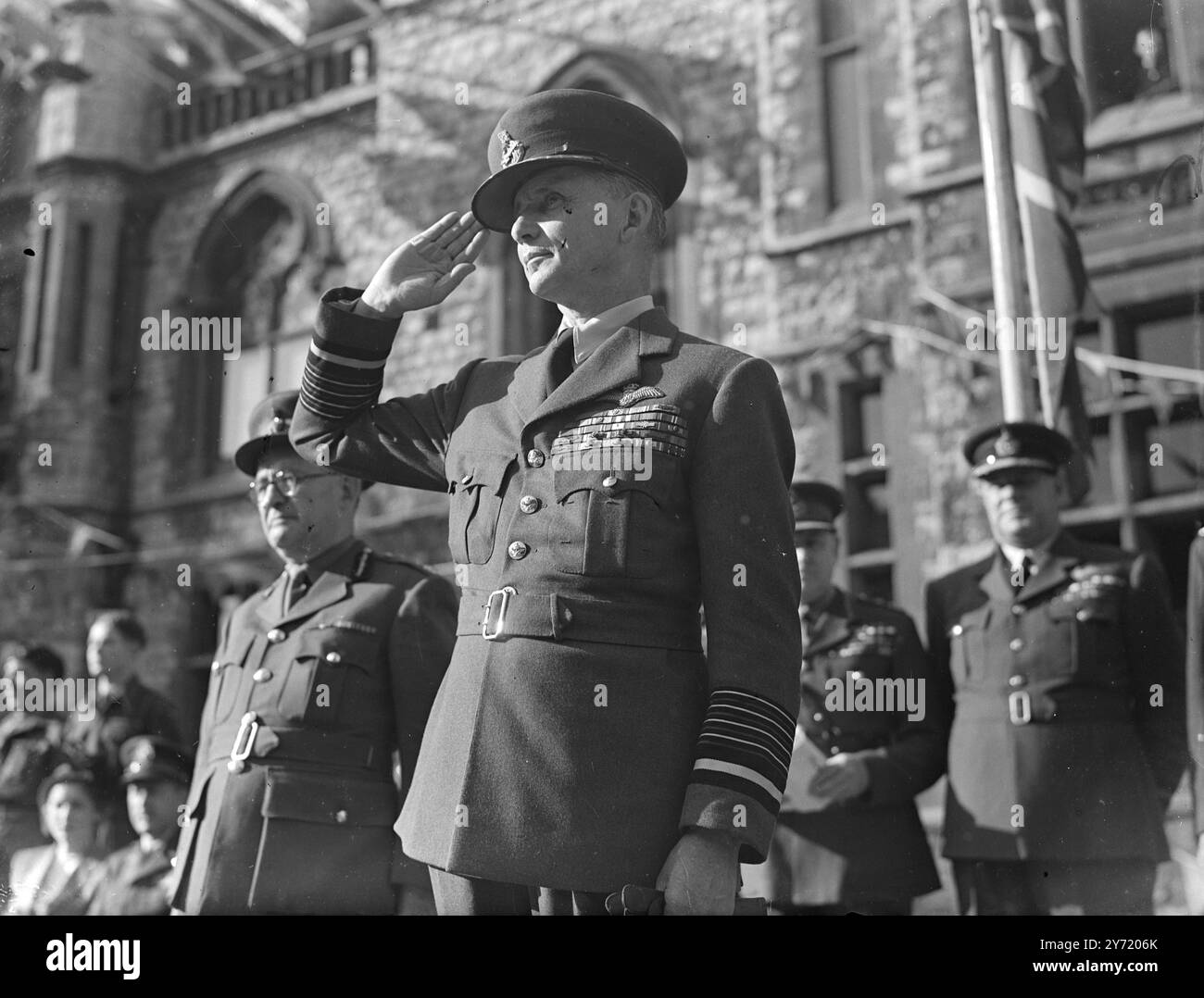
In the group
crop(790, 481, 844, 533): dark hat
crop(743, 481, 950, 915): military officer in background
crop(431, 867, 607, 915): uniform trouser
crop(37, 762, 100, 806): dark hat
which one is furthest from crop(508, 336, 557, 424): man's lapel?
crop(37, 762, 100, 806): dark hat

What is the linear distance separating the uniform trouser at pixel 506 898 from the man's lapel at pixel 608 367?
2.32 ft

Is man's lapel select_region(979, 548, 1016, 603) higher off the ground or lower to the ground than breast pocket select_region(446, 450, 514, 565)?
higher

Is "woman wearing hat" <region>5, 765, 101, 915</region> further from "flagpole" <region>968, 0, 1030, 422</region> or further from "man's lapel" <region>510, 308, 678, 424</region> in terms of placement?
"flagpole" <region>968, 0, 1030, 422</region>

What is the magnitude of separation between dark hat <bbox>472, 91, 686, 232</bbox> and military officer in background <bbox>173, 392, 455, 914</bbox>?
1.25 meters

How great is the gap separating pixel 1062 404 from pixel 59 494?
644cm

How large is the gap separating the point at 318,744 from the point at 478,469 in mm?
1170

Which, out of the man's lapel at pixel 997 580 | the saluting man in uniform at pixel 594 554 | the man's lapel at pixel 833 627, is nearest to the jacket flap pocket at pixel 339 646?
the saluting man in uniform at pixel 594 554

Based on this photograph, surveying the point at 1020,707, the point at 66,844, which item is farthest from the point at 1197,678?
the point at 66,844

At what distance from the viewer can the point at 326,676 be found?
3.06 metres

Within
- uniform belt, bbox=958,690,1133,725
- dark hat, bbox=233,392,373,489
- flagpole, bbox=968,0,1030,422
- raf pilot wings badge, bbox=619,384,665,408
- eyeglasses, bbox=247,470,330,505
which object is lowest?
uniform belt, bbox=958,690,1133,725

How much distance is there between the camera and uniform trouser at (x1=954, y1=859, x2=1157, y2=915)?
11.4 feet

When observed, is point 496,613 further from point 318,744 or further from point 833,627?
point 833,627

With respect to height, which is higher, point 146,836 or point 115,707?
point 115,707
